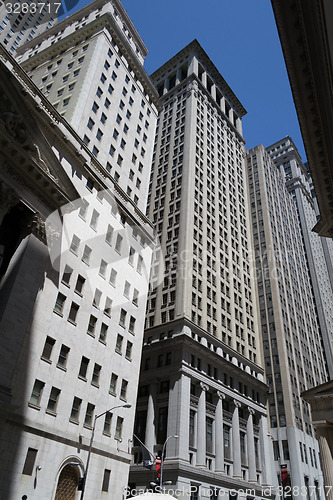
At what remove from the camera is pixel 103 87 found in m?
53.4

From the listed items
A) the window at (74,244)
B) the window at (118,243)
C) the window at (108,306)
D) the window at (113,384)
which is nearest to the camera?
the window at (113,384)

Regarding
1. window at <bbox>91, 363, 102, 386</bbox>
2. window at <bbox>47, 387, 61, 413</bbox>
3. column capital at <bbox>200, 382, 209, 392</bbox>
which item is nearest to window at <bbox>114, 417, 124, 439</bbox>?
window at <bbox>91, 363, 102, 386</bbox>

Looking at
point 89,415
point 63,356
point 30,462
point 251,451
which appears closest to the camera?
point 30,462

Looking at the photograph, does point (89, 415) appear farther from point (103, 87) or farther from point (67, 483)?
point (103, 87)

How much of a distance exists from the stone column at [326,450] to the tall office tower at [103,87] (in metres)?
33.9

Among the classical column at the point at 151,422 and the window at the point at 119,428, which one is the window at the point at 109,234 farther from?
the classical column at the point at 151,422

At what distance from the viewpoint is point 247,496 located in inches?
2292

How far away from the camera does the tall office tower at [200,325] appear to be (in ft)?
178

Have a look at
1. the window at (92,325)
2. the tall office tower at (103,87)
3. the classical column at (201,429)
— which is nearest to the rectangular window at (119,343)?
the window at (92,325)

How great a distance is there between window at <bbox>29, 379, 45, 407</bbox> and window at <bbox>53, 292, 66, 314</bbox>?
241 inches

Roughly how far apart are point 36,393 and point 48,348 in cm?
357

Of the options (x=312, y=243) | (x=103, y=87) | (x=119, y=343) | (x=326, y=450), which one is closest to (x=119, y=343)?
(x=119, y=343)

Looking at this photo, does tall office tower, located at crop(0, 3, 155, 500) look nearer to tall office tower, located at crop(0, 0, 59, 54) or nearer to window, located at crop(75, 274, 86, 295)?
window, located at crop(75, 274, 86, 295)

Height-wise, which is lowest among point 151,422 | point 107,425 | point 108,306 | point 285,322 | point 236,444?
point 107,425
